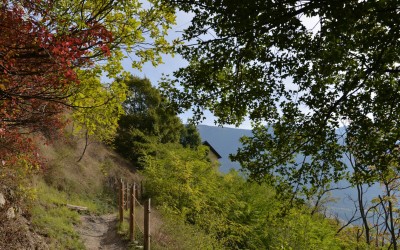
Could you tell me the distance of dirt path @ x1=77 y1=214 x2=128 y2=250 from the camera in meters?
11.2

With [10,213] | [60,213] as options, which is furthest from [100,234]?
[10,213]

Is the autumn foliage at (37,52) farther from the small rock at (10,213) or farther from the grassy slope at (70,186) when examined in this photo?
the grassy slope at (70,186)

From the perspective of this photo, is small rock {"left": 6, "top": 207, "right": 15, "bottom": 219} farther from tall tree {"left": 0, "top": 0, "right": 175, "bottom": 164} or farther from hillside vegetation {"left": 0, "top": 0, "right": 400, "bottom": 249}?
tall tree {"left": 0, "top": 0, "right": 175, "bottom": 164}

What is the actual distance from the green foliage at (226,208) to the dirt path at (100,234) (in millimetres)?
2154

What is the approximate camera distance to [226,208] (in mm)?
15289

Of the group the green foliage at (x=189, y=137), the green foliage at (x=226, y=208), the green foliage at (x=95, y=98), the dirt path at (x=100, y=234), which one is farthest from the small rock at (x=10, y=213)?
the green foliage at (x=189, y=137)

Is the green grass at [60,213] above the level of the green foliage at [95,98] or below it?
below

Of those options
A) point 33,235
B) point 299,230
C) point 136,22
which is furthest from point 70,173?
point 136,22

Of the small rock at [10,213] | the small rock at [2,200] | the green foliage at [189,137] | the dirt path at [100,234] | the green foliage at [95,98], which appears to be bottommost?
the dirt path at [100,234]

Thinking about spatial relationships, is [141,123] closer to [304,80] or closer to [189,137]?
[189,137]

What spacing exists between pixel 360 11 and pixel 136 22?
3671mm

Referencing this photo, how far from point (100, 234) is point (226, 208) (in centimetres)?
578

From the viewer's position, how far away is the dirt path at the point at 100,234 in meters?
11.2

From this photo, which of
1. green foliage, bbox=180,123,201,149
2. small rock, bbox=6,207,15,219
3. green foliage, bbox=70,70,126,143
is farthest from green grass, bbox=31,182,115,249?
green foliage, bbox=180,123,201,149
